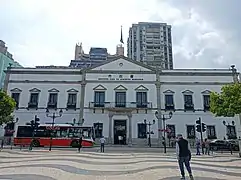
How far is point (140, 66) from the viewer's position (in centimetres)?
3678

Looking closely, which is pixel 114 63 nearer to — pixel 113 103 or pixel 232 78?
pixel 113 103

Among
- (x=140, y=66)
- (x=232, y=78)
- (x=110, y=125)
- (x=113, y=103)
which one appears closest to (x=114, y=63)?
(x=140, y=66)

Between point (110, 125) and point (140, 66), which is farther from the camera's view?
point (140, 66)

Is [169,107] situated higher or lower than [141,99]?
lower

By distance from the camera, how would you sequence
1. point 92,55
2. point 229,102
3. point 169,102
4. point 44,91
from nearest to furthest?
point 229,102 < point 169,102 < point 44,91 < point 92,55

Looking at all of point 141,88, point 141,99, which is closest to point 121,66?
point 141,88

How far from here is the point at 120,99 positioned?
3544 cm

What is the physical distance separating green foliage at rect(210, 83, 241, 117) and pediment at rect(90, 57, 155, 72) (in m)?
14.5

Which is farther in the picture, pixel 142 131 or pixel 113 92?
pixel 113 92

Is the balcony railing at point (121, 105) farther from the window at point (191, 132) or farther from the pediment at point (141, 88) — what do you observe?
the window at point (191, 132)

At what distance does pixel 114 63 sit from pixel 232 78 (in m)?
17.2

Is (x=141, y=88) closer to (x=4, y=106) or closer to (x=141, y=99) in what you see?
(x=141, y=99)

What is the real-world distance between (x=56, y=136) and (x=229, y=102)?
17518 millimetres

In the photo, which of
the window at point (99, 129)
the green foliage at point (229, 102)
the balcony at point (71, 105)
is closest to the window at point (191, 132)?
the green foliage at point (229, 102)
